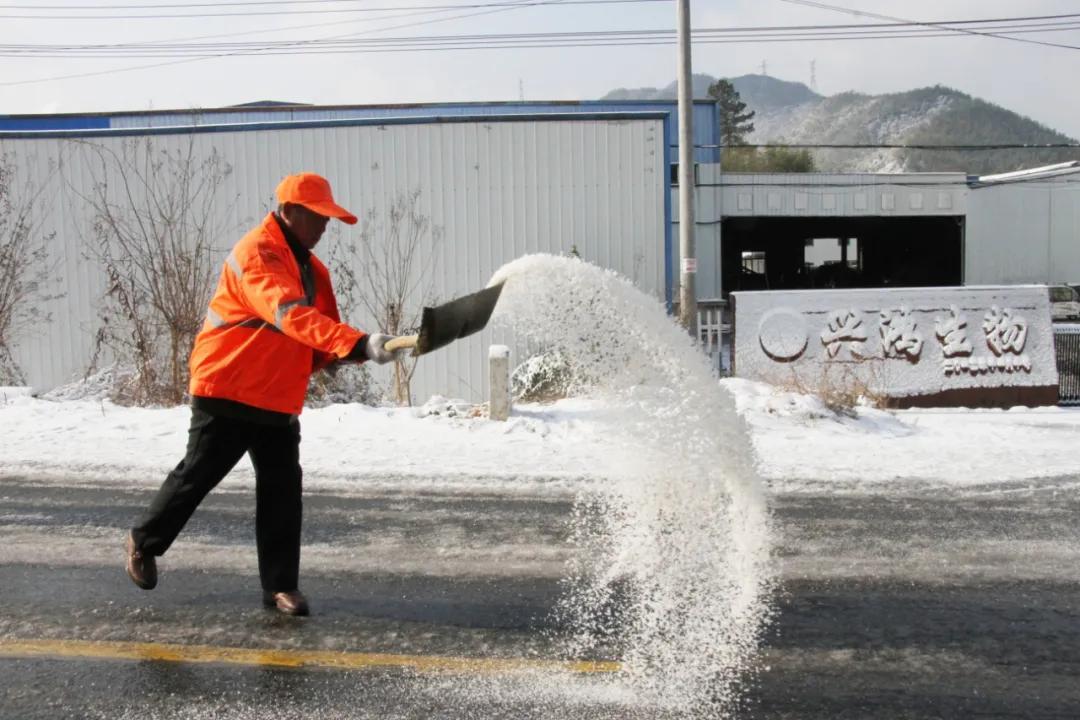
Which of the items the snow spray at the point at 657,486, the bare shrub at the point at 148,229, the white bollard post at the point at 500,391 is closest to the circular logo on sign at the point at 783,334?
the white bollard post at the point at 500,391

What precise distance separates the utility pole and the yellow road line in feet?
31.3

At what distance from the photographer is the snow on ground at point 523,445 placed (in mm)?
6430

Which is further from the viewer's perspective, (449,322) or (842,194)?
(842,194)

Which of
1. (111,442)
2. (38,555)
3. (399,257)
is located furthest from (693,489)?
(399,257)

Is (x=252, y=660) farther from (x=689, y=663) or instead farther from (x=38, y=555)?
(x=38, y=555)

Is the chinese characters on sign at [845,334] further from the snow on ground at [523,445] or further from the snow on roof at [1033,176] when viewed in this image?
the snow on roof at [1033,176]

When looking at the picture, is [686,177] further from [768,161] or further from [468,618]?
[768,161]

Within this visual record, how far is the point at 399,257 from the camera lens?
44.8 ft

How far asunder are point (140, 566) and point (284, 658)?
0.84m

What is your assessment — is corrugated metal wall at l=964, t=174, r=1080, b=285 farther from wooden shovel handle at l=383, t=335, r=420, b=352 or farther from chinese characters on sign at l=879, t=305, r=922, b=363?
wooden shovel handle at l=383, t=335, r=420, b=352

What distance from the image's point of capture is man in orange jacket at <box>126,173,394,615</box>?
11.2ft

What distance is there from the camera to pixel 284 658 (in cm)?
329

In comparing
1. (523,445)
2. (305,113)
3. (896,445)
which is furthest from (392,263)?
(305,113)

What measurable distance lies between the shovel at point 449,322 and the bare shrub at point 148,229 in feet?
32.4
